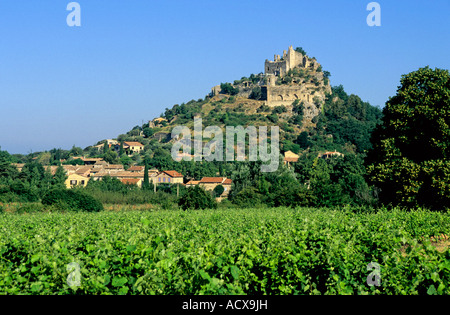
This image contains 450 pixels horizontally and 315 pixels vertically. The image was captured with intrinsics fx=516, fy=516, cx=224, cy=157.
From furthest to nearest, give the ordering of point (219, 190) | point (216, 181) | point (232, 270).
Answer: point (216, 181) → point (219, 190) → point (232, 270)

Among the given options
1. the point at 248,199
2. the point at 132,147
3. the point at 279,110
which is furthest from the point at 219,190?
the point at 279,110

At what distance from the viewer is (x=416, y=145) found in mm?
22406

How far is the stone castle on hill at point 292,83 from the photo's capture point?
384 ft

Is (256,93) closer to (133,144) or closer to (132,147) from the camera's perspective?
(133,144)

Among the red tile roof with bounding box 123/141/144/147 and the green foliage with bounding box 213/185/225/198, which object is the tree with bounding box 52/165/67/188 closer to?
the green foliage with bounding box 213/185/225/198

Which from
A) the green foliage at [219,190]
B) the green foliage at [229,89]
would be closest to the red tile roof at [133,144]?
the green foliage at [229,89]

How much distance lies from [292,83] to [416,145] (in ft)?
347

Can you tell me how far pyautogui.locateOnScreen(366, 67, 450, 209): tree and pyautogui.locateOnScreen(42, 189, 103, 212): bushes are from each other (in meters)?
20.3

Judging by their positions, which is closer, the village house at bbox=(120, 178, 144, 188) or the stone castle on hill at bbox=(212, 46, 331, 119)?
the village house at bbox=(120, 178, 144, 188)

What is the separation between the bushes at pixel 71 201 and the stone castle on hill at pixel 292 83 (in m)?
82.6

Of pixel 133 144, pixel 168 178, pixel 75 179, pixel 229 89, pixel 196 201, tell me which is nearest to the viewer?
pixel 196 201

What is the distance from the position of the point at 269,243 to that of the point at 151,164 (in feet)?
256

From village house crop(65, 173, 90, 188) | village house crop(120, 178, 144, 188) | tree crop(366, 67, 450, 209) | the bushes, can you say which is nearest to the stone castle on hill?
village house crop(120, 178, 144, 188)

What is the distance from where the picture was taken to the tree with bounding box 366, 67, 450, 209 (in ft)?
68.9
